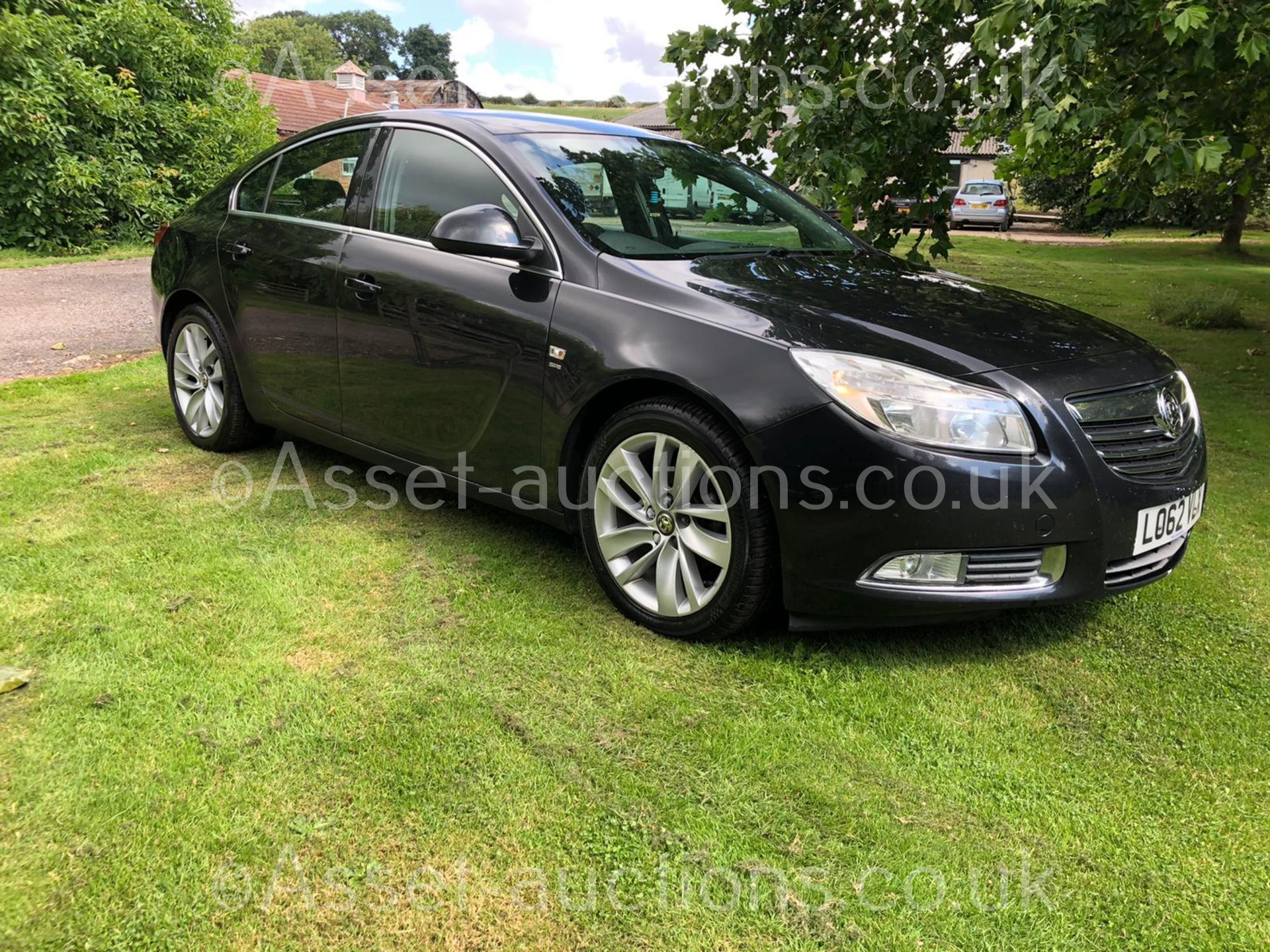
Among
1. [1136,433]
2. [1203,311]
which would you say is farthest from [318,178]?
[1203,311]

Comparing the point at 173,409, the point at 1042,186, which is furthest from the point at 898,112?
the point at 1042,186

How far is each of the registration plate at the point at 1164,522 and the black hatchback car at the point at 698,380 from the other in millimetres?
11

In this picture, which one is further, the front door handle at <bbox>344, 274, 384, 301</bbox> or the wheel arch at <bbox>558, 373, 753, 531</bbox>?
the front door handle at <bbox>344, 274, 384, 301</bbox>

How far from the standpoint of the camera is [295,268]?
3.86 m

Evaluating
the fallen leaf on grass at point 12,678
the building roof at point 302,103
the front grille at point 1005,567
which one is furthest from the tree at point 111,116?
the building roof at point 302,103

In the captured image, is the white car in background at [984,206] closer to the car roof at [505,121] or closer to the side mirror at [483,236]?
the car roof at [505,121]

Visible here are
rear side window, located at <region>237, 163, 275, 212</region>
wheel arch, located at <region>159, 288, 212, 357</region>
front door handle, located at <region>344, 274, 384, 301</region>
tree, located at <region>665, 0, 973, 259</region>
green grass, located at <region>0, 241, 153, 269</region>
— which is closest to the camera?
front door handle, located at <region>344, 274, 384, 301</region>

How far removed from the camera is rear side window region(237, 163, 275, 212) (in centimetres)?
426

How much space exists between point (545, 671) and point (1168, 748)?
167 cm

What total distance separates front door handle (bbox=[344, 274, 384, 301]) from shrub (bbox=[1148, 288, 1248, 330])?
30.5 ft

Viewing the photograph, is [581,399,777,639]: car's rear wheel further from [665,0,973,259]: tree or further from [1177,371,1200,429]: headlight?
[665,0,973,259]: tree

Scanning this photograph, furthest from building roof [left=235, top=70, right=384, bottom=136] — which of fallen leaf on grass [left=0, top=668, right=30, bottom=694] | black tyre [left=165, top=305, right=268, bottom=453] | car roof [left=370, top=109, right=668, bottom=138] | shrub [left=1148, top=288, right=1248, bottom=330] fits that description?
fallen leaf on grass [left=0, top=668, right=30, bottom=694]

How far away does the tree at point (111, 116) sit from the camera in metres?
13.1

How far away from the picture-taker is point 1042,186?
1310 inches
